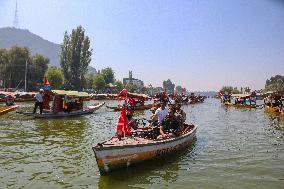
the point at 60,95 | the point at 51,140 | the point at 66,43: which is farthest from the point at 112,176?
the point at 66,43

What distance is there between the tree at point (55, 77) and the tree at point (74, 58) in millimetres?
1544

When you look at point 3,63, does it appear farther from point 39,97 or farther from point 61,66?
point 39,97

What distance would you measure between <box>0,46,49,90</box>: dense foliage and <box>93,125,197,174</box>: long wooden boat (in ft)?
270

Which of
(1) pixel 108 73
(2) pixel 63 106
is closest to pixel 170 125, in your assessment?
(2) pixel 63 106

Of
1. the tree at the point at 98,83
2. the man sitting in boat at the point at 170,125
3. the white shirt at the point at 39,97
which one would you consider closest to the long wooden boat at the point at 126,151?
the man sitting in boat at the point at 170,125

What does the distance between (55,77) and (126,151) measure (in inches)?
3261

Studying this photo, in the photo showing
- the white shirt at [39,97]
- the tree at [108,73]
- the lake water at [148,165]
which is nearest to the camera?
the lake water at [148,165]

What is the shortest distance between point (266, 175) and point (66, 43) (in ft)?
285

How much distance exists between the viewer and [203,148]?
1788cm

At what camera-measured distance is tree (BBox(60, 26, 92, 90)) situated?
91.9 m

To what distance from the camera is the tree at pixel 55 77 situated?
297 ft

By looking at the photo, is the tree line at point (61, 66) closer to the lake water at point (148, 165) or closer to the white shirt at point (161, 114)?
the lake water at point (148, 165)

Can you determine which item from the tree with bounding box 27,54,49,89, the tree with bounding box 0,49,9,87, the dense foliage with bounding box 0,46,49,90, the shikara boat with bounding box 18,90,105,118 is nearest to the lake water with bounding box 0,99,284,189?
the shikara boat with bounding box 18,90,105,118

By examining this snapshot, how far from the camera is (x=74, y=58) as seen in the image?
301 feet
